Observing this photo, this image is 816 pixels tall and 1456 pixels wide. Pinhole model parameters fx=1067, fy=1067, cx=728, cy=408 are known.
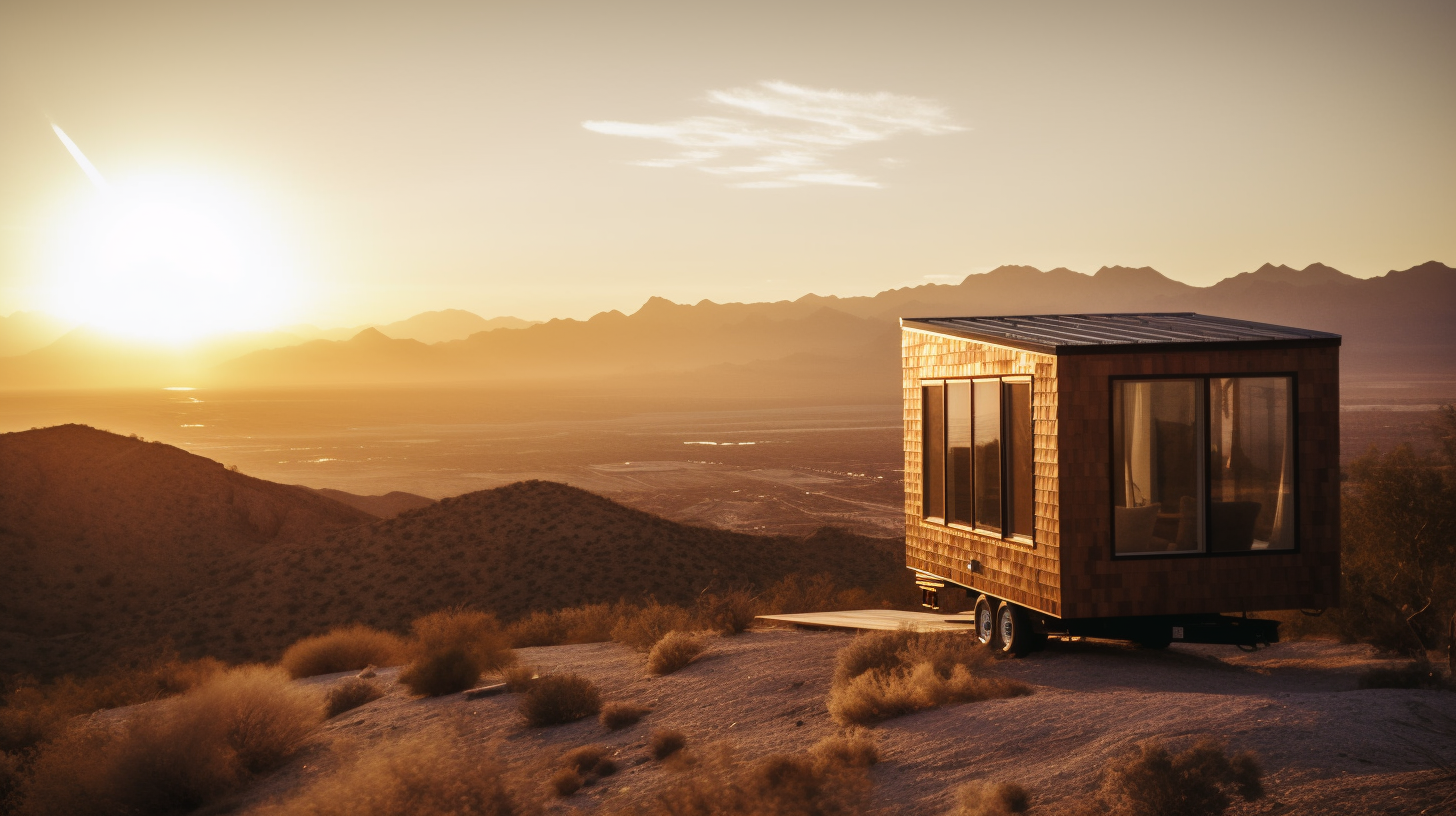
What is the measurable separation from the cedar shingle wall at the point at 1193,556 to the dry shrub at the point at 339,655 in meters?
12.9

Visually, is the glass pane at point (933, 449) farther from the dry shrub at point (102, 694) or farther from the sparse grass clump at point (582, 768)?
the dry shrub at point (102, 694)

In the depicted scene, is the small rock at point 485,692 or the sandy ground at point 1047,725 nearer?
the sandy ground at point 1047,725

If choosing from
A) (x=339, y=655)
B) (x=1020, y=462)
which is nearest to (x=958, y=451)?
(x=1020, y=462)

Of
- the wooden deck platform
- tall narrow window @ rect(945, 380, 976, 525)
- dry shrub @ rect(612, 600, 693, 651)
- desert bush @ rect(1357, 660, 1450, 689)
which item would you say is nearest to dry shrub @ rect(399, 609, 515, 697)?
dry shrub @ rect(612, 600, 693, 651)

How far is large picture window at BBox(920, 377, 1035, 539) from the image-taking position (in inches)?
453

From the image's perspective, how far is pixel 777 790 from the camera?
812 cm

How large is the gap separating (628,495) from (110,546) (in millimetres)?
29829

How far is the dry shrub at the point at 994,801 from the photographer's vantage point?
283 inches

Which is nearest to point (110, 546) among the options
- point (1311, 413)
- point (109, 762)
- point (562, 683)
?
point (109, 762)

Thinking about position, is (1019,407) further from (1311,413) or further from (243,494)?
(243,494)

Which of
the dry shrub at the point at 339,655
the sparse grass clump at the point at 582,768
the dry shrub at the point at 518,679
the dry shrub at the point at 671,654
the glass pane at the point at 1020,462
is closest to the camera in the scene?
the sparse grass clump at the point at 582,768

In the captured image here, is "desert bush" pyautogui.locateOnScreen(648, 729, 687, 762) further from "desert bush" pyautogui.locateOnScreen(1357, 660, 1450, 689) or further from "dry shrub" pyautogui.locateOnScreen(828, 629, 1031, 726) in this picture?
"desert bush" pyautogui.locateOnScreen(1357, 660, 1450, 689)

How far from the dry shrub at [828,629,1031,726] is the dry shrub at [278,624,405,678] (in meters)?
10.6

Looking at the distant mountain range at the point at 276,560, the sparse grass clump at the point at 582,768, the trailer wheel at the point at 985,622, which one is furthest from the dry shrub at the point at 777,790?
the distant mountain range at the point at 276,560
